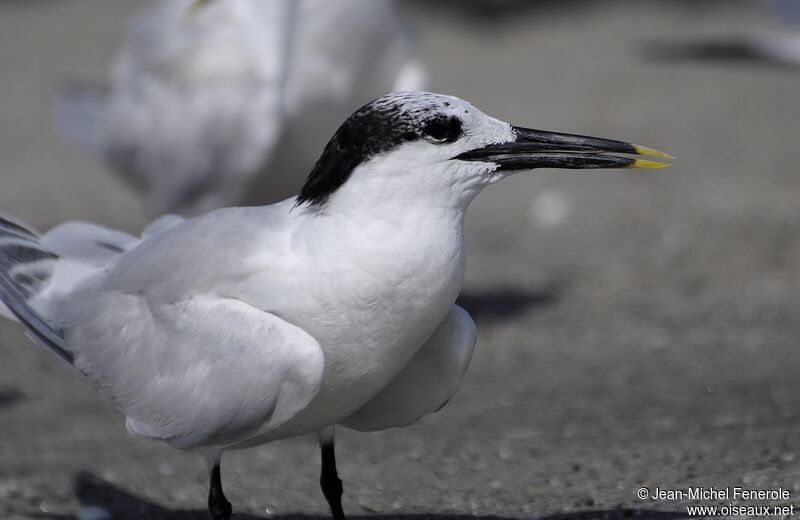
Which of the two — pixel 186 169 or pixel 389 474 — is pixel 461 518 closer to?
pixel 389 474

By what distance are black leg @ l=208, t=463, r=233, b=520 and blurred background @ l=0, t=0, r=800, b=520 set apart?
481 millimetres

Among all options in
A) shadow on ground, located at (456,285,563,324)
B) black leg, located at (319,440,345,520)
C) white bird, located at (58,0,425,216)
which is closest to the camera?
black leg, located at (319,440,345,520)

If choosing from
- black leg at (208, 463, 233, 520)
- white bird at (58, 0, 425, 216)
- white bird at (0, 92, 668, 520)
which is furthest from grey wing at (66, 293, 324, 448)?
white bird at (58, 0, 425, 216)

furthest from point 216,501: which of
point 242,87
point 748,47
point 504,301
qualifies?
point 748,47

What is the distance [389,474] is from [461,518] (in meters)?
0.54

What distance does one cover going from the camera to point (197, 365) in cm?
313

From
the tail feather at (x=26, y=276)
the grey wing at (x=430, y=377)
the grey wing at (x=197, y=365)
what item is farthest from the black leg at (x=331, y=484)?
the tail feather at (x=26, y=276)

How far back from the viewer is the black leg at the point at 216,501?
3279 mm

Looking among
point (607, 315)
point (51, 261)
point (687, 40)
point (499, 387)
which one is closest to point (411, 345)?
point (51, 261)

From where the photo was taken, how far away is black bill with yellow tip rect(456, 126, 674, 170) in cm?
297

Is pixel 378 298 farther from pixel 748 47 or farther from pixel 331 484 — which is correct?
pixel 748 47

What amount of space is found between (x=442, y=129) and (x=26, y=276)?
1472 mm

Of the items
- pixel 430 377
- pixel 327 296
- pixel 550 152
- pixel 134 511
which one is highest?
pixel 550 152

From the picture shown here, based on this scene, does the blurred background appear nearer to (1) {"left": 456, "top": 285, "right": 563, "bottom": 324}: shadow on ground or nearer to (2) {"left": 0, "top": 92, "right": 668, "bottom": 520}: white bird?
(1) {"left": 456, "top": 285, "right": 563, "bottom": 324}: shadow on ground
